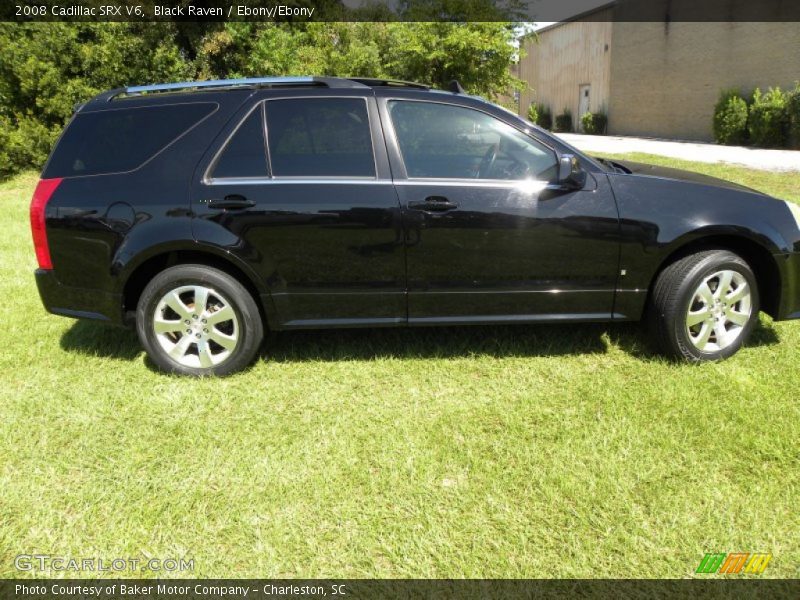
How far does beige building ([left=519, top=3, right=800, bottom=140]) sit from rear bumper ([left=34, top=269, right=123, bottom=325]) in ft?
56.5

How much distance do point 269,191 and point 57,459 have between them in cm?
182

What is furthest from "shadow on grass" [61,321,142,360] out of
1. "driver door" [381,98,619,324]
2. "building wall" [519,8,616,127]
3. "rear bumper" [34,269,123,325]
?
"building wall" [519,8,616,127]

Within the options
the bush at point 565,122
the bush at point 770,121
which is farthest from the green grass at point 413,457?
the bush at point 565,122

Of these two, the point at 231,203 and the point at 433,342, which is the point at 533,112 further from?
the point at 231,203

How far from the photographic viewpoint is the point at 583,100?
32.6 m

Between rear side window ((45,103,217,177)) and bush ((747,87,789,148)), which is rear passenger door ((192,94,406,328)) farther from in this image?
bush ((747,87,789,148))

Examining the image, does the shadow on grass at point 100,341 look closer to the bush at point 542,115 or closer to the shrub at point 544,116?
the bush at point 542,115

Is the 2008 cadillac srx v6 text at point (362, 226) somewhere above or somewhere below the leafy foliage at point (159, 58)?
below

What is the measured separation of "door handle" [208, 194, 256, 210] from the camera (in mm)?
3314

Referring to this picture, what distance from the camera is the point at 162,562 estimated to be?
2.20 meters

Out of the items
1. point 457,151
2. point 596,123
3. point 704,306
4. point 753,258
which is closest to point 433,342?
point 457,151

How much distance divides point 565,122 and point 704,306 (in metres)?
34.0

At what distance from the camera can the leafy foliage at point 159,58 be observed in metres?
11.6

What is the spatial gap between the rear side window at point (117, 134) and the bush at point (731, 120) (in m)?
21.6
